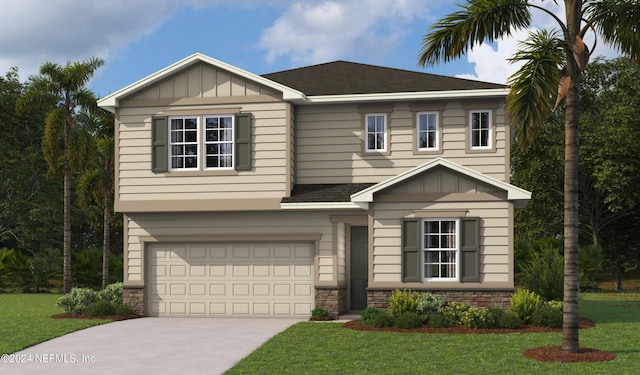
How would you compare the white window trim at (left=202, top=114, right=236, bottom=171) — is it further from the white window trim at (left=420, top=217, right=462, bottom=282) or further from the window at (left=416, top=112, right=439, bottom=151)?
the white window trim at (left=420, top=217, right=462, bottom=282)

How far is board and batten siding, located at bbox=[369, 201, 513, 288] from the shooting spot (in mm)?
18984

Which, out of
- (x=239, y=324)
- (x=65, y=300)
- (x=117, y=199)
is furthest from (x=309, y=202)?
(x=65, y=300)

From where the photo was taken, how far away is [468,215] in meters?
19.2

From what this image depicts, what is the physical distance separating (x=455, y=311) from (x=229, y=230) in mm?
7277

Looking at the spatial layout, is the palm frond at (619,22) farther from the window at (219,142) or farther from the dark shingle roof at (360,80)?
the window at (219,142)

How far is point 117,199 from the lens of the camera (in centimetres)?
2211

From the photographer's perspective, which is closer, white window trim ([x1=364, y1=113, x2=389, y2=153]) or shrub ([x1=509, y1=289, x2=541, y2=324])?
shrub ([x1=509, y1=289, x2=541, y2=324])

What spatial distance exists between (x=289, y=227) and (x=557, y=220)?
82.4 feet

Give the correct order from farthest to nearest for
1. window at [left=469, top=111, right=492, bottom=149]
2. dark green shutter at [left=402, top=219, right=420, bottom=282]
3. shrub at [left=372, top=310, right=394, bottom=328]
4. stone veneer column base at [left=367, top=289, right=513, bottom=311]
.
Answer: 1. window at [left=469, top=111, right=492, bottom=149]
2. dark green shutter at [left=402, top=219, right=420, bottom=282]
3. stone veneer column base at [left=367, top=289, right=513, bottom=311]
4. shrub at [left=372, top=310, right=394, bottom=328]

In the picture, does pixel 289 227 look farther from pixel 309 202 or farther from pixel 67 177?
pixel 67 177

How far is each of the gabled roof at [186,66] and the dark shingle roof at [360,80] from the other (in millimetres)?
1348

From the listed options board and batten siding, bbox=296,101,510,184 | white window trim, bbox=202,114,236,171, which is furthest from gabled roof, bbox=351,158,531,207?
white window trim, bbox=202,114,236,171

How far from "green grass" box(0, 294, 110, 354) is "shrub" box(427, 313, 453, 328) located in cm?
852

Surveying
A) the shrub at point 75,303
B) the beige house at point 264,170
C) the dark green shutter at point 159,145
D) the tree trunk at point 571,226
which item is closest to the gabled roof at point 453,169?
the beige house at point 264,170
